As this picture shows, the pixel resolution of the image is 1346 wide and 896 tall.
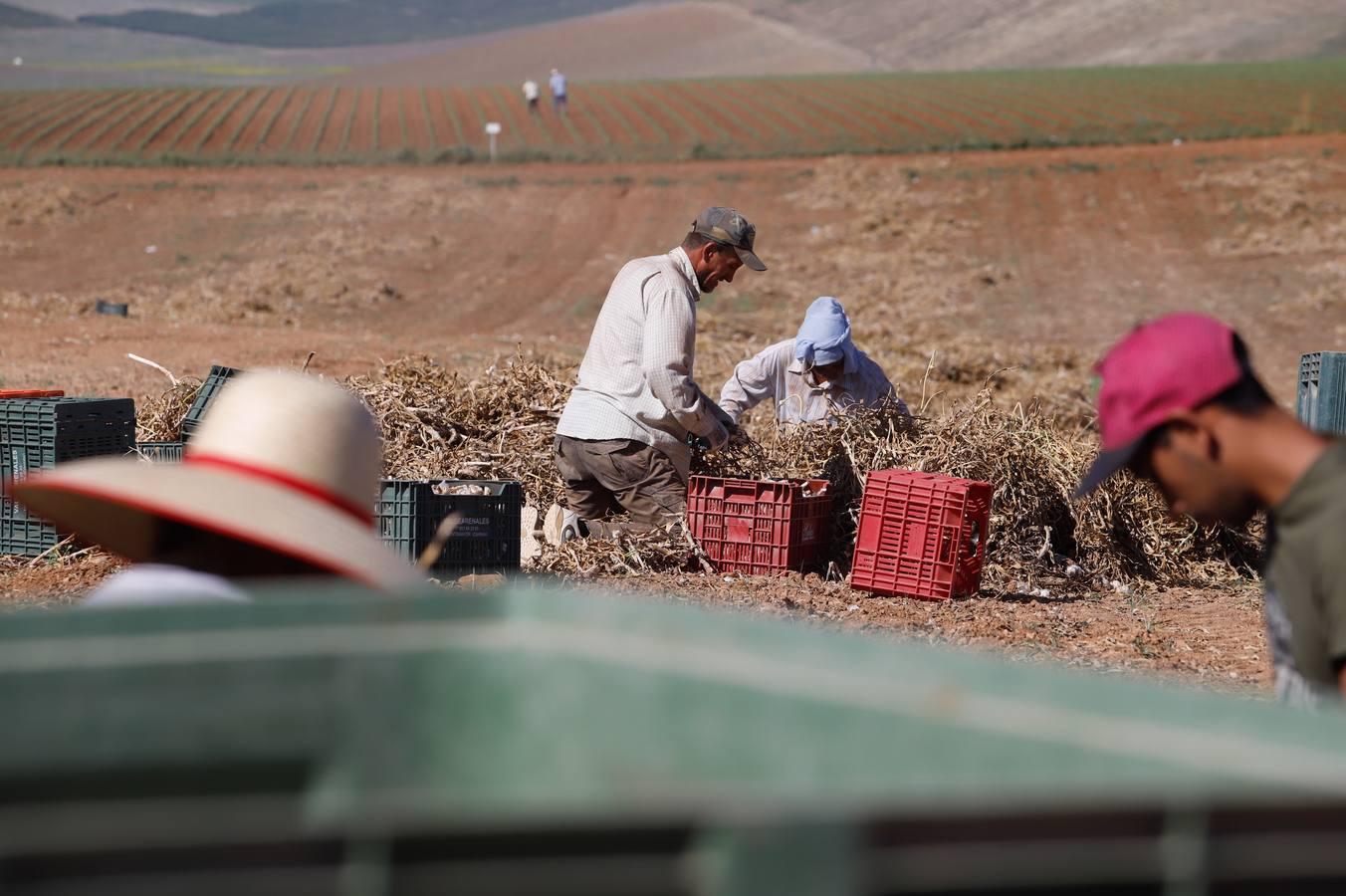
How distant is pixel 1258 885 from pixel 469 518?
18.3ft

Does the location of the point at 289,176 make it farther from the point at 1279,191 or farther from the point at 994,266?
the point at 1279,191

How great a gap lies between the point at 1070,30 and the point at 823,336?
89777mm

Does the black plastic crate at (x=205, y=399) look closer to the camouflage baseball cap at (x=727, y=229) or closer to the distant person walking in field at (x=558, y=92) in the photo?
the camouflage baseball cap at (x=727, y=229)

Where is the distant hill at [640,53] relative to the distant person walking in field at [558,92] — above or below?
above

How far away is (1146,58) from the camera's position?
80562 millimetres

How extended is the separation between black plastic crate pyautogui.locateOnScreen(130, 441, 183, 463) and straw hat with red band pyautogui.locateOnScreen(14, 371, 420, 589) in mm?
5037

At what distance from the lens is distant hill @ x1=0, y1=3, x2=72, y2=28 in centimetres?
13450

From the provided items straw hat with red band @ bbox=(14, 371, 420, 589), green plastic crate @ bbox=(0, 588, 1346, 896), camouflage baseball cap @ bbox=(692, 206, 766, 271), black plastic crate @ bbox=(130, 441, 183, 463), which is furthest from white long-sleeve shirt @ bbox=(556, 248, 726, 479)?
green plastic crate @ bbox=(0, 588, 1346, 896)

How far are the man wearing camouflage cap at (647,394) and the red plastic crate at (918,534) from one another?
888 millimetres

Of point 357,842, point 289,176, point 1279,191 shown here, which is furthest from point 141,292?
point 357,842

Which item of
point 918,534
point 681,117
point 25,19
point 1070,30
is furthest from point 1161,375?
point 25,19

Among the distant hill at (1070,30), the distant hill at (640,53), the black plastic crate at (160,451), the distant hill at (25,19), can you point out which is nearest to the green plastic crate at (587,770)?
the black plastic crate at (160,451)

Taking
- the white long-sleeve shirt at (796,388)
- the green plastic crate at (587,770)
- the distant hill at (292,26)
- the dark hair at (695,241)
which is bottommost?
the white long-sleeve shirt at (796,388)

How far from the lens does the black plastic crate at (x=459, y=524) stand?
650 centimetres
